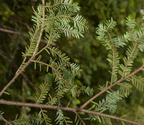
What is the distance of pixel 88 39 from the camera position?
2.61 metres

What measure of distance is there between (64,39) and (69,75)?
156 centimetres

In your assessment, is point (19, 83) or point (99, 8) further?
point (99, 8)

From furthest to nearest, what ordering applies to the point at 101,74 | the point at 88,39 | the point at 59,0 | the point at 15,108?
the point at 101,74, the point at 88,39, the point at 15,108, the point at 59,0

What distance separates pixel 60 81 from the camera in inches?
42.3

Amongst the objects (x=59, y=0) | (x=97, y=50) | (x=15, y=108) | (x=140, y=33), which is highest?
(x=59, y=0)

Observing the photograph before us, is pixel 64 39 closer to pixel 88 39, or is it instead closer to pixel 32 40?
pixel 88 39

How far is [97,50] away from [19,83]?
4.44 feet

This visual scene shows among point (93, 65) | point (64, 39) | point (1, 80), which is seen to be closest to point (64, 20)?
point (1, 80)

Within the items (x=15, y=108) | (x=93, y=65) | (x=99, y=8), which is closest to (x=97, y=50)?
(x=93, y=65)

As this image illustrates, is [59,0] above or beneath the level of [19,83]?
above

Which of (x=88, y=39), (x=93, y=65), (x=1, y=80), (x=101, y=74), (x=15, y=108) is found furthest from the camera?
(x=101, y=74)

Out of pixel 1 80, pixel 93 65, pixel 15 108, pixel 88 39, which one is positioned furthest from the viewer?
pixel 93 65

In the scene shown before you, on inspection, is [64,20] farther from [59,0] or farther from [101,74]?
[101,74]

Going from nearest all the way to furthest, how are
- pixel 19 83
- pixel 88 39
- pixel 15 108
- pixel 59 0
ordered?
pixel 59 0, pixel 15 108, pixel 19 83, pixel 88 39
